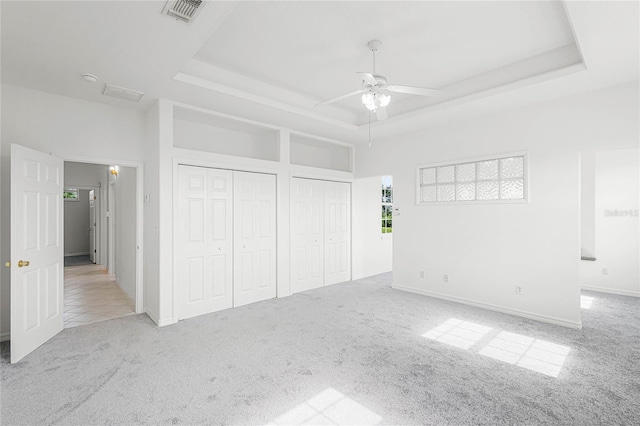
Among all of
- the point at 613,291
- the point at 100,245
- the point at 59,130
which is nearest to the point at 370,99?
the point at 59,130

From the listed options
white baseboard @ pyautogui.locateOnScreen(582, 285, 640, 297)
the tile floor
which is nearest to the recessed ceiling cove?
the tile floor

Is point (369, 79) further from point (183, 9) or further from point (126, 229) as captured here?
point (126, 229)

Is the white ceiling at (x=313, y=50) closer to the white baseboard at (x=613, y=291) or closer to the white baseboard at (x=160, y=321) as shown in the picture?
the white baseboard at (x=160, y=321)

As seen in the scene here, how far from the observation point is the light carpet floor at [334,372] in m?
2.04

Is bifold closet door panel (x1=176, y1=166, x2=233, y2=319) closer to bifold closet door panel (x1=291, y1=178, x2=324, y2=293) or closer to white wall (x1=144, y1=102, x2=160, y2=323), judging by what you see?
white wall (x1=144, y1=102, x2=160, y2=323)

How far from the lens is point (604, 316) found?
3842mm

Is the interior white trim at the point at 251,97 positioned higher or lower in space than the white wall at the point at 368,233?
higher

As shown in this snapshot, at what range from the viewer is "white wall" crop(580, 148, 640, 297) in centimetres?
482

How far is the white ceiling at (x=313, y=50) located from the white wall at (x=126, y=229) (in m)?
1.58

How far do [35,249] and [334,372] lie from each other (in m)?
3.12

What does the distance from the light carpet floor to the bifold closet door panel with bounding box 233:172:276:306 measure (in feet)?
2.04


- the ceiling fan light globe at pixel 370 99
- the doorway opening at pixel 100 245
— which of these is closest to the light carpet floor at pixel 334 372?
the doorway opening at pixel 100 245

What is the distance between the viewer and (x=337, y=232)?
5.77 metres

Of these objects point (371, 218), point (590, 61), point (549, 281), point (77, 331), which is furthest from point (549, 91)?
point (77, 331)
